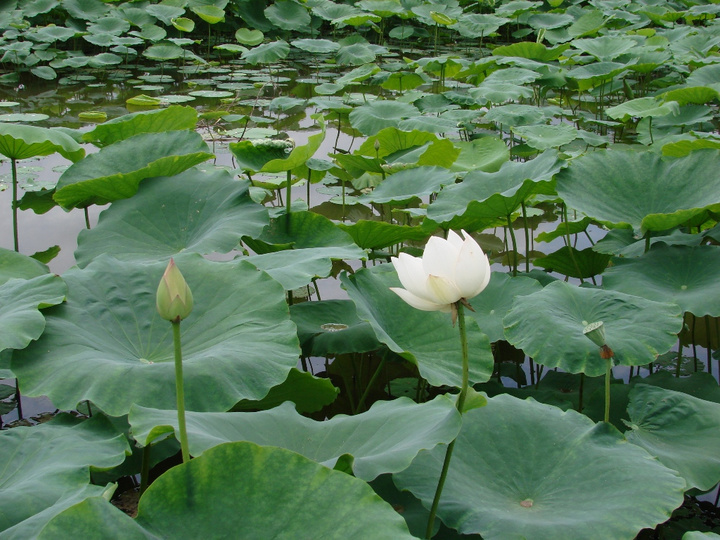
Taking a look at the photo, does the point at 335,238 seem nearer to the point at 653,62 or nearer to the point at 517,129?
the point at 517,129

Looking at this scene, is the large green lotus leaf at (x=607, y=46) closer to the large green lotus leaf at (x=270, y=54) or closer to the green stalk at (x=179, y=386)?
the large green lotus leaf at (x=270, y=54)

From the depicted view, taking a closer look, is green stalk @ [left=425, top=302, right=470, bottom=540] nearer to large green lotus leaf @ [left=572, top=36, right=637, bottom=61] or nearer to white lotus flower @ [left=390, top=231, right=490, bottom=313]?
white lotus flower @ [left=390, top=231, right=490, bottom=313]

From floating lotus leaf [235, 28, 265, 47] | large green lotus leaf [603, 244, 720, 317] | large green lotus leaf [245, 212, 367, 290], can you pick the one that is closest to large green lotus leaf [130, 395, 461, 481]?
large green lotus leaf [245, 212, 367, 290]

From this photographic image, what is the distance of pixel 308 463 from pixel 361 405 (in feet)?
3.28

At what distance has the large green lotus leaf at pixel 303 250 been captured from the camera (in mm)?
1611

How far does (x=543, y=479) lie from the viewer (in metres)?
1.14

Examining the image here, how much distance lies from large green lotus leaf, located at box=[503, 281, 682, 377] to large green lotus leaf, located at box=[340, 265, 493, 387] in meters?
0.08

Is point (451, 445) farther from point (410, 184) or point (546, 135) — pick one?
point (546, 135)

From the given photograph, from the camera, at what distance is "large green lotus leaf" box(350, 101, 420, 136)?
11.1ft

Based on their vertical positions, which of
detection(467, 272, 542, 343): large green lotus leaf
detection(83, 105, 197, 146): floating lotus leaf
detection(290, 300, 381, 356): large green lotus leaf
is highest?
detection(83, 105, 197, 146): floating lotus leaf

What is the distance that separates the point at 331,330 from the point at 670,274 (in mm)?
906

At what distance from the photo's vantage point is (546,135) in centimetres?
324

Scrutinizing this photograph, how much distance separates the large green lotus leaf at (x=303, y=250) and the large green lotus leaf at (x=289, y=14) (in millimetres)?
5703

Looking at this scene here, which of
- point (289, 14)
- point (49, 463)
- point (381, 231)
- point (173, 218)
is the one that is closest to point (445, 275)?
point (49, 463)
